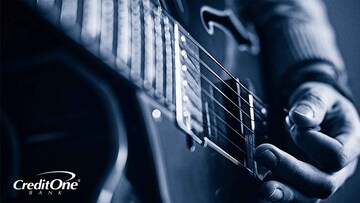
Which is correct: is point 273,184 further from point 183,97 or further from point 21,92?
point 21,92

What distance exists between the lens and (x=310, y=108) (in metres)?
0.72

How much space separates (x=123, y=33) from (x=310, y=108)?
36 cm

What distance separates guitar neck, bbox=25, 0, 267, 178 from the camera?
49 cm

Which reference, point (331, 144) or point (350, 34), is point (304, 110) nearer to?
point (331, 144)

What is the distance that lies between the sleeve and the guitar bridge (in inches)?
10.7

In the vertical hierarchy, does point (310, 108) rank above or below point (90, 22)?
below

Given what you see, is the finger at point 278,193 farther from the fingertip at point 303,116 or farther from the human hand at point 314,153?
the fingertip at point 303,116

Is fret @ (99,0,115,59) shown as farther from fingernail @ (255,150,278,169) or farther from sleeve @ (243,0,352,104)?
sleeve @ (243,0,352,104)

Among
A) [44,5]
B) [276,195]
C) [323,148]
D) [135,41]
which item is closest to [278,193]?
[276,195]

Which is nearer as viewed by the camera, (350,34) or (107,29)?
(107,29)

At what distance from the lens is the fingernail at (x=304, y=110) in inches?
27.4

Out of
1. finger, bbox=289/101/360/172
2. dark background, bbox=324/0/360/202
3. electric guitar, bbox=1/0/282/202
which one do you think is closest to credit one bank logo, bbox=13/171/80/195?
electric guitar, bbox=1/0/282/202

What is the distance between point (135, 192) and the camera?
551 mm

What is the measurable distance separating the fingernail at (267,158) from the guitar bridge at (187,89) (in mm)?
110
